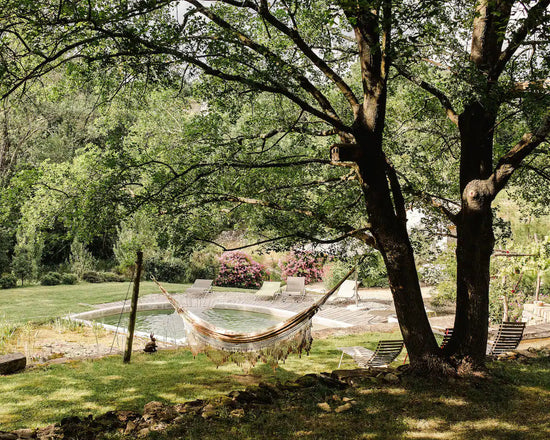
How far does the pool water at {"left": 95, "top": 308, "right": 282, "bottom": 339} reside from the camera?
32.9 ft

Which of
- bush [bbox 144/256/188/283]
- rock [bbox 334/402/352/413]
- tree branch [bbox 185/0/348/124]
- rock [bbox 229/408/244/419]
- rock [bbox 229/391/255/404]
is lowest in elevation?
rock [bbox 229/408/244/419]

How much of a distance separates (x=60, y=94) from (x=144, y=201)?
1860mm

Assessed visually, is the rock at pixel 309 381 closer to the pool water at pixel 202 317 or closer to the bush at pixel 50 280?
the pool water at pixel 202 317

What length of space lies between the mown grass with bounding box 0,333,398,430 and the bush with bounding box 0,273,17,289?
29.2ft

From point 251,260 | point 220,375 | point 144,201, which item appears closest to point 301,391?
point 220,375

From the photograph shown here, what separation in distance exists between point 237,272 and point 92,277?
5.05 m

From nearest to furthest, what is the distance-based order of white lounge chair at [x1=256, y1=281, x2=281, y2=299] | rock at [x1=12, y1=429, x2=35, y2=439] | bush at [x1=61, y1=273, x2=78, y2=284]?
rock at [x1=12, y1=429, x2=35, y2=439] < white lounge chair at [x1=256, y1=281, x2=281, y2=299] < bush at [x1=61, y1=273, x2=78, y2=284]

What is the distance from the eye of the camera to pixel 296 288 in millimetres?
13297

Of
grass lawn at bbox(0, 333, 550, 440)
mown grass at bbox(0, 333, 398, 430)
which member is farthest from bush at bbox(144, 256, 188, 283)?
grass lawn at bbox(0, 333, 550, 440)

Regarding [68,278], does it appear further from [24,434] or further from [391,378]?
[391,378]

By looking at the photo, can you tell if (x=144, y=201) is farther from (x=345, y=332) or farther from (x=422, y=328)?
(x=345, y=332)

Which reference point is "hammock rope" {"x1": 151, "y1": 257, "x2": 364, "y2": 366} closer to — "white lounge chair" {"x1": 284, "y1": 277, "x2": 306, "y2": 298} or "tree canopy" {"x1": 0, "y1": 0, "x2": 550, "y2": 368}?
"tree canopy" {"x1": 0, "y1": 0, "x2": 550, "y2": 368}

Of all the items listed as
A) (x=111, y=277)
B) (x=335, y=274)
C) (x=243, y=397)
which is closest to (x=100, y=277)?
(x=111, y=277)

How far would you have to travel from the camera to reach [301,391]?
4.61 meters
